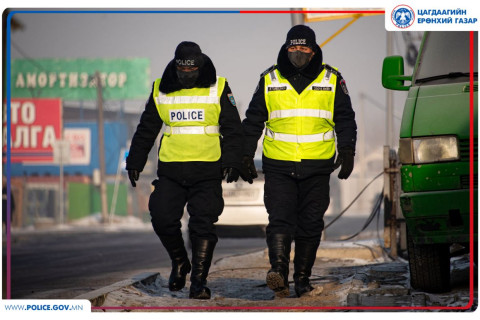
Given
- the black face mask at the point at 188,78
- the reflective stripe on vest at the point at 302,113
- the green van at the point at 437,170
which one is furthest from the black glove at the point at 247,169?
the green van at the point at 437,170

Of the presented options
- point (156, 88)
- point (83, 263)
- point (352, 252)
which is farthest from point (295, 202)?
point (83, 263)

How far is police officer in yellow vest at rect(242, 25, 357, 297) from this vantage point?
21.6 feet

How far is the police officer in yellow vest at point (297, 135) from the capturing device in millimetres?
6582

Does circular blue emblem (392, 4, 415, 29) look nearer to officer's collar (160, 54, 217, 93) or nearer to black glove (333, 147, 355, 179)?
black glove (333, 147, 355, 179)

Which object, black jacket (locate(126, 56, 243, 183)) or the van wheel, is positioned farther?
black jacket (locate(126, 56, 243, 183))

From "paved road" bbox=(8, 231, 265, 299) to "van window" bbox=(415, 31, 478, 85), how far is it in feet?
14.1

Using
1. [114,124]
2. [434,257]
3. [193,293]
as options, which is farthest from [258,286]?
[114,124]

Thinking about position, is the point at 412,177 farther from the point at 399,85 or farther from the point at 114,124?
the point at 114,124

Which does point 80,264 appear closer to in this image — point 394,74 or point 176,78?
point 176,78

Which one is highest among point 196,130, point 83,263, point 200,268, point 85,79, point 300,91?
point 85,79

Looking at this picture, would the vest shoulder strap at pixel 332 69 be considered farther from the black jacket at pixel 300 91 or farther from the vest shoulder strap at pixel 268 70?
the vest shoulder strap at pixel 268 70

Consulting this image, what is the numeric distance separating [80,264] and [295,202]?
8172 mm

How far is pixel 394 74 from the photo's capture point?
6934mm

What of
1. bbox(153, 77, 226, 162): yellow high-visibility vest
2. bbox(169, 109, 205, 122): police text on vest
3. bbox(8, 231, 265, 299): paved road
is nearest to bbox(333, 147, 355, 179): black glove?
bbox(153, 77, 226, 162): yellow high-visibility vest
